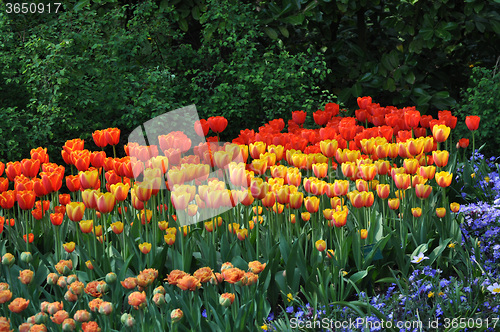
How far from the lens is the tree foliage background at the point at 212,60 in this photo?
496 centimetres

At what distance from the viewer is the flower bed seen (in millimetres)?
2266

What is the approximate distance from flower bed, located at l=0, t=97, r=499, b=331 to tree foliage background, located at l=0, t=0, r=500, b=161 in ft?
5.59

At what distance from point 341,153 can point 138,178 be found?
1.14 m

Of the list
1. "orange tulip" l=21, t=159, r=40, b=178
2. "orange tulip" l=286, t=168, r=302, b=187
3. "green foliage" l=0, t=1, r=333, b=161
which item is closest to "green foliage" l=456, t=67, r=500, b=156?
"green foliage" l=0, t=1, r=333, b=161

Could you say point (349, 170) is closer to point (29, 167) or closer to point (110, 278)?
point (110, 278)

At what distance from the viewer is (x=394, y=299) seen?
8.02 ft

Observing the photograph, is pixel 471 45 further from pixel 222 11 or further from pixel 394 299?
pixel 394 299

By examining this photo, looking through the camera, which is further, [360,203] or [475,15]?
[475,15]

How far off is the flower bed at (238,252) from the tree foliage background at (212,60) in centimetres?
170

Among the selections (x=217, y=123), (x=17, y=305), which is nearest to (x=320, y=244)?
(x=17, y=305)

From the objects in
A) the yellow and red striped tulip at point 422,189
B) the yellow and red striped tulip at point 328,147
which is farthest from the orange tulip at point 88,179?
the yellow and red striped tulip at point 422,189

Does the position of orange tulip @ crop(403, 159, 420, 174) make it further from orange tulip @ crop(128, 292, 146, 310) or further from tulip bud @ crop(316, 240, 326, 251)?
orange tulip @ crop(128, 292, 146, 310)

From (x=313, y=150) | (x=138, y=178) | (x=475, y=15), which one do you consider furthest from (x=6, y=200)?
(x=475, y=15)

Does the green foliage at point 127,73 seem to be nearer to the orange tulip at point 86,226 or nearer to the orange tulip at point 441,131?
the orange tulip at point 441,131
